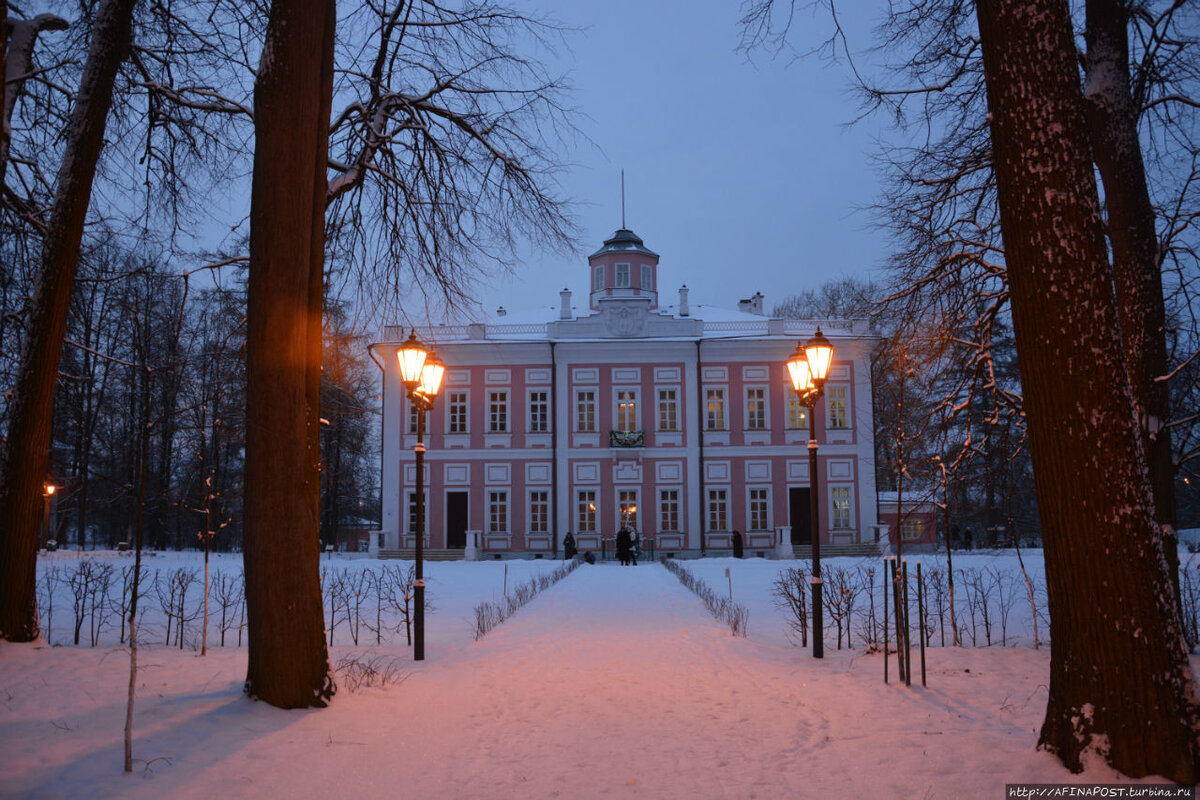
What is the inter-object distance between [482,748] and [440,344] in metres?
25.9

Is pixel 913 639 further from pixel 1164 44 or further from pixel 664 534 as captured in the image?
pixel 664 534

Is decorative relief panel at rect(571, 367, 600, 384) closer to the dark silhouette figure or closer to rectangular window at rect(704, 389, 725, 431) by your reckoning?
rectangular window at rect(704, 389, 725, 431)

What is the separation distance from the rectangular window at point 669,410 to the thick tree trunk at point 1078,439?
26.2 meters

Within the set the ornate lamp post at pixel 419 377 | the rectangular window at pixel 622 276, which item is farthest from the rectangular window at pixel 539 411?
the ornate lamp post at pixel 419 377

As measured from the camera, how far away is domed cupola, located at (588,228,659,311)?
34906mm

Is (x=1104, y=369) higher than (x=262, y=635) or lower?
higher

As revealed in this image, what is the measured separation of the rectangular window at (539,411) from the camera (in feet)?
99.2

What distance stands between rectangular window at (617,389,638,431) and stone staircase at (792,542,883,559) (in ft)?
24.4

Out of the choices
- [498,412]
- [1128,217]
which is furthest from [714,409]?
[1128,217]

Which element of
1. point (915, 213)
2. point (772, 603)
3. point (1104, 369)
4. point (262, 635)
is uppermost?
point (915, 213)

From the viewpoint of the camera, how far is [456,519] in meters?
30.1

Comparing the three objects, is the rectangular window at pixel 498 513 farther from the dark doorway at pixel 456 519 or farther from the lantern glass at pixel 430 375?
the lantern glass at pixel 430 375

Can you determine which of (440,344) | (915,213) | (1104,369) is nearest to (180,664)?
(1104,369)

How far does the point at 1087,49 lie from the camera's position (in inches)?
272
